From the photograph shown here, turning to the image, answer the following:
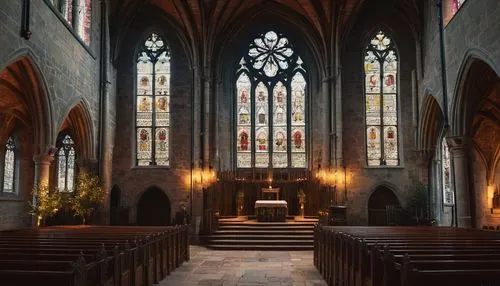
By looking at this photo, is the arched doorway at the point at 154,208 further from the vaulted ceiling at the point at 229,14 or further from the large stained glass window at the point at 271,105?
the vaulted ceiling at the point at 229,14

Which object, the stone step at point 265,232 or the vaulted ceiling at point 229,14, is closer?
the stone step at point 265,232

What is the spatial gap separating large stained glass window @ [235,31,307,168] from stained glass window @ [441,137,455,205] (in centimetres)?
657

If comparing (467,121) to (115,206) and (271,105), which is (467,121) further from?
(115,206)

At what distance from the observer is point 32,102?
1634 cm

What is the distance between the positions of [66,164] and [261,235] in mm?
11032

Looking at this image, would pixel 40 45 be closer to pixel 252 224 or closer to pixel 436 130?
pixel 252 224

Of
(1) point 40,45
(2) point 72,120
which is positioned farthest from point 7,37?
(2) point 72,120

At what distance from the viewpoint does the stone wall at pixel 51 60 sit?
1392 cm

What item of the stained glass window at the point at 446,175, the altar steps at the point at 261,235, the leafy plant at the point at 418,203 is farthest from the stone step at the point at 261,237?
the stained glass window at the point at 446,175

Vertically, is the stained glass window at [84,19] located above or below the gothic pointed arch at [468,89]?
above

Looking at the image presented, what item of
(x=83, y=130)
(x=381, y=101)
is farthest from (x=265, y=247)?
(x=381, y=101)

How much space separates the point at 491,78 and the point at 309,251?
29.1ft

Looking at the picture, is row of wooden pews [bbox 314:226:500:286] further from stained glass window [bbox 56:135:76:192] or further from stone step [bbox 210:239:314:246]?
stained glass window [bbox 56:135:76:192]

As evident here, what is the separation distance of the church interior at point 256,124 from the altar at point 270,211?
0.06 meters
